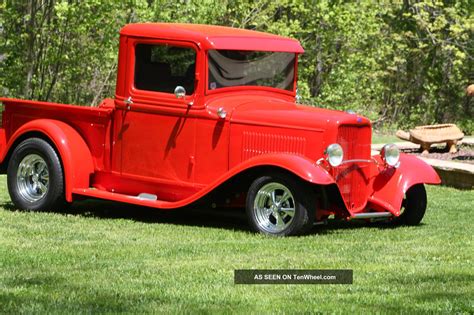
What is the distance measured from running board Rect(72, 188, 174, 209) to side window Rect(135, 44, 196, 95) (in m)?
1.02

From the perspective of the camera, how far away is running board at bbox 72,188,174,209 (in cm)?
1034

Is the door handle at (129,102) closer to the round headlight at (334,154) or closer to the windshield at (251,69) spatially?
the windshield at (251,69)

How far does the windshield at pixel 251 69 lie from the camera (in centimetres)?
1040

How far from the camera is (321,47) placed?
23.3 metres

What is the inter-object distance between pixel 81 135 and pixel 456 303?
211 inches

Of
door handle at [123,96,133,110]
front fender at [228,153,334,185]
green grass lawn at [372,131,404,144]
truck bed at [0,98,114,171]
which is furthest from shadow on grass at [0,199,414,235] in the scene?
green grass lawn at [372,131,404,144]

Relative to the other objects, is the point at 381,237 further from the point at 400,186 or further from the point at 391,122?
the point at 391,122

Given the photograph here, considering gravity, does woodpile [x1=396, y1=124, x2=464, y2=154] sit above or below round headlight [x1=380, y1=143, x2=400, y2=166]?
below

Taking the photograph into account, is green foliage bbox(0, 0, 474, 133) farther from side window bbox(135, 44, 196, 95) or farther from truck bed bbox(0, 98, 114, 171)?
side window bbox(135, 44, 196, 95)

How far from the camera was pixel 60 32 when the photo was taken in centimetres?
2028

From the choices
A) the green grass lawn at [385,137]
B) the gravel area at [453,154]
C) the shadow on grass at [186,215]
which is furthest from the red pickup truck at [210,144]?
the green grass lawn at [385,137]

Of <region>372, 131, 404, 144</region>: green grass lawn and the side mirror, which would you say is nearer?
the side mirror

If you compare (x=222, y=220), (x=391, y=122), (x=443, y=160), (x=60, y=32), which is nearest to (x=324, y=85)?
(x=391, y=122)

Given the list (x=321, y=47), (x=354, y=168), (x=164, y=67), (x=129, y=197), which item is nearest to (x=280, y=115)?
(x=354, y=168)
